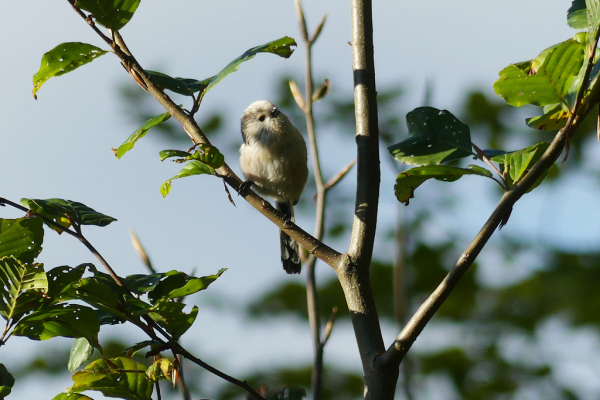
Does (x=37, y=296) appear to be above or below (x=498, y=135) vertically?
above

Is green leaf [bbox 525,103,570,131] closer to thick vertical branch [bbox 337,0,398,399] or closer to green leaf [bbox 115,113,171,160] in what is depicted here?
thick vertical branch [bbox 337,0,398,399]

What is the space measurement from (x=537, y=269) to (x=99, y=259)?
5347mm

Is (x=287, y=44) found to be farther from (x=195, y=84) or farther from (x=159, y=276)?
(x=159, y=276)

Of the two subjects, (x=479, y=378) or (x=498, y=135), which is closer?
(x=479, y=378)

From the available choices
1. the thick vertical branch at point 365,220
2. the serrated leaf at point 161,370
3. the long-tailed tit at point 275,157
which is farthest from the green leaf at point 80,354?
the long-tailed tit at point 275,157

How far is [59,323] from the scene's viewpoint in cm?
120

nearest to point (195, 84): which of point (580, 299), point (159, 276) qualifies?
point (159, 276)

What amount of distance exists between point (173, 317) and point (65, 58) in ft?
2.36

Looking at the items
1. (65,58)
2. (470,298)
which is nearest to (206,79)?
(65,58)

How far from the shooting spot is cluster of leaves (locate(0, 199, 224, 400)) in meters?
1.15

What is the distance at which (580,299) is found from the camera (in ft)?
17.1

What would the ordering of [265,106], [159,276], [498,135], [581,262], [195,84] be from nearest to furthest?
1. [159,276]
2. [195,84]
3. [265,106]
4. [581,262]
5. [498,135]

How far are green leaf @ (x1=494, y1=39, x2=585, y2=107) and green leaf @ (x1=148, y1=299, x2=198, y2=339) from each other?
35.0 inches

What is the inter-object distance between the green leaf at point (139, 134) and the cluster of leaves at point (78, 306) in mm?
274
